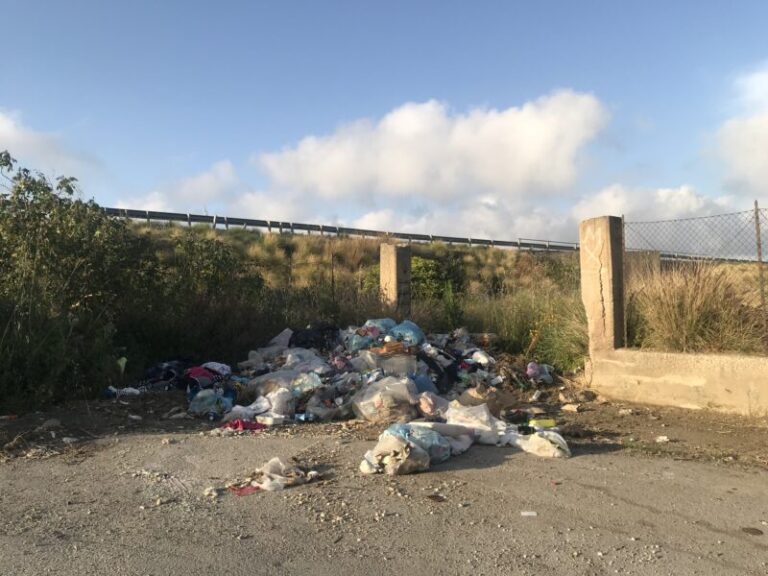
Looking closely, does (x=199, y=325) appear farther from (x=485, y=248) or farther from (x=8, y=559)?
(x=485, y=248)

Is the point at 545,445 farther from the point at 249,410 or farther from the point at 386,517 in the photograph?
the point at 249,410

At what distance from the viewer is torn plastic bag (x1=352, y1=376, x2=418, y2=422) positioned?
7.49 meters

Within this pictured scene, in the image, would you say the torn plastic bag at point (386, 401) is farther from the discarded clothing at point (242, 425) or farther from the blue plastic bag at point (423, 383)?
the discarded clothing at point (242, 425)

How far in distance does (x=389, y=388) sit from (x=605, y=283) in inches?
135

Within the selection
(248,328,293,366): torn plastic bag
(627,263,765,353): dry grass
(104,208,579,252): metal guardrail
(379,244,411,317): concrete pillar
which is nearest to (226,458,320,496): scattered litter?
(248,328,293,366): torn plastic bag

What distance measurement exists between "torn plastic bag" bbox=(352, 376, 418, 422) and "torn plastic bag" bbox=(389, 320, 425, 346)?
2.26 m

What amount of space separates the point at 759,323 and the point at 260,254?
758 inches

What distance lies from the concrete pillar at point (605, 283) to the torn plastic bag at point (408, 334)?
258cm

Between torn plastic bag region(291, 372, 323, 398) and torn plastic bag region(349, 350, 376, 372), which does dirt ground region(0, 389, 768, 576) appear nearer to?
torn plastic bag region(291, 372, 323, 398)

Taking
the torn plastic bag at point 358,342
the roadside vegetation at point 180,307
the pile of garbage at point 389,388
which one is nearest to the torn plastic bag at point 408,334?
the pile of garbage at point 389,388

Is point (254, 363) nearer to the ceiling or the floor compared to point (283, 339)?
nearer to the floor

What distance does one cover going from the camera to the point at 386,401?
7.55 m

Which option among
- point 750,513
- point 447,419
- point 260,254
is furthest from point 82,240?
point 260,254

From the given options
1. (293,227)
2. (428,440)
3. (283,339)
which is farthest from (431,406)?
(293,227)
